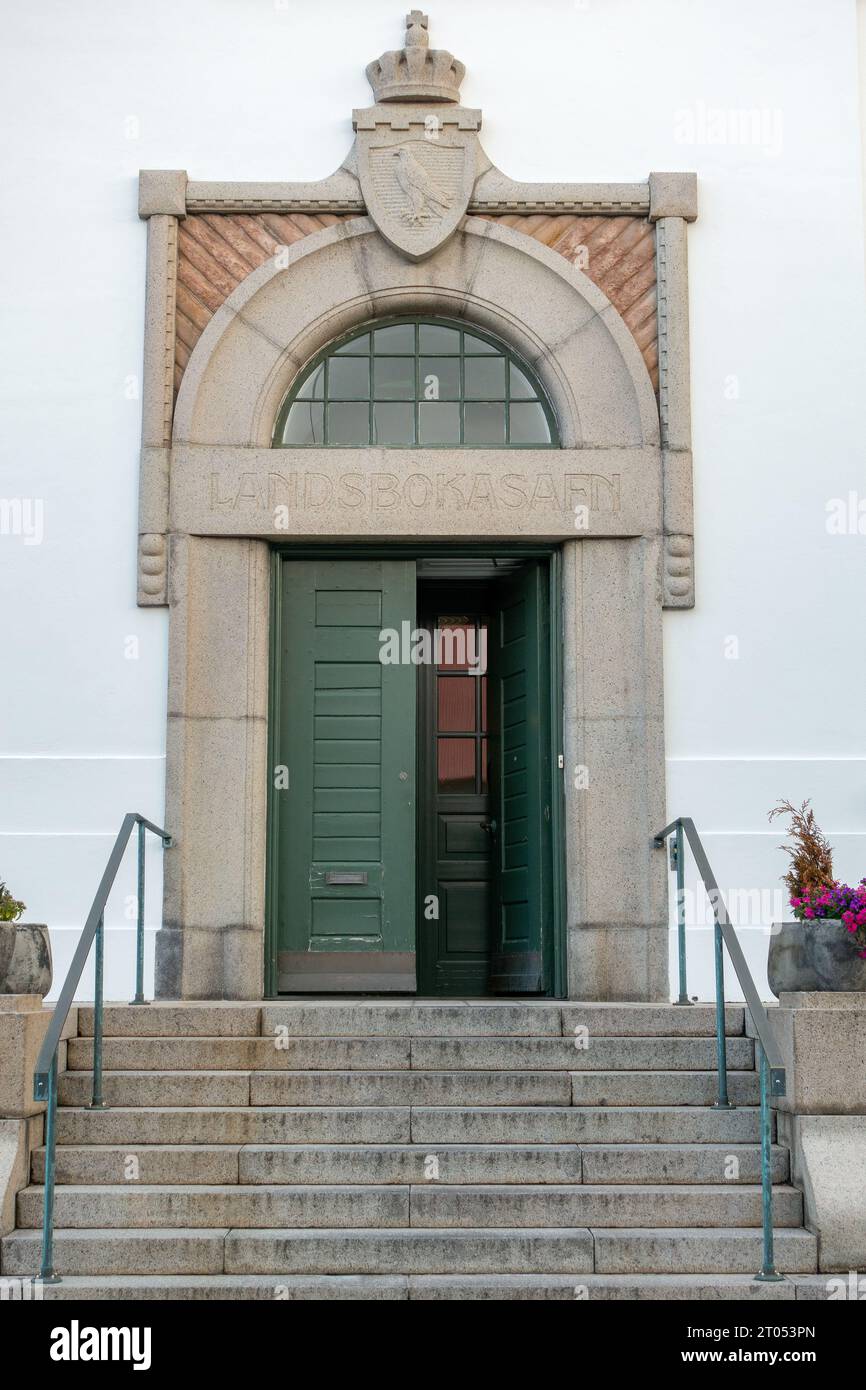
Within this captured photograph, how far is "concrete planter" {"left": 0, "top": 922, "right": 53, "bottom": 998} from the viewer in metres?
7.48

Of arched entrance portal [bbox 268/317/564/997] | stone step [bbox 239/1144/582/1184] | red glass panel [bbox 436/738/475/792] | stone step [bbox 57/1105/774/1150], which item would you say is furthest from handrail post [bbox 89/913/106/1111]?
red glass panel [bbox 436/738/475/792]

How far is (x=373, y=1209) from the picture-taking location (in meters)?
6.89

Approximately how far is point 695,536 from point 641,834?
1.77 m

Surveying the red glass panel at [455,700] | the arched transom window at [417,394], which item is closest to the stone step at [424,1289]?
the arched transom window at [417,394]

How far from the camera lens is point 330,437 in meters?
9.98

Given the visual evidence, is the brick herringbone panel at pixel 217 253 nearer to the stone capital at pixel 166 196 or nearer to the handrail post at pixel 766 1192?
the stone capital at pixel 166 196

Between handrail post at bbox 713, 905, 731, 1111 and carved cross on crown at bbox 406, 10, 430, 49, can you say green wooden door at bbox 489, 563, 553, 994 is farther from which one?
carved cross on crown at bbox 406, 10, 430, 49

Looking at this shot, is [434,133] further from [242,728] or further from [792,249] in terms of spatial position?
[242,728]

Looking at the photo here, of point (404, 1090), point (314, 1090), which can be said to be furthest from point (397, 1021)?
point (314, 1090)

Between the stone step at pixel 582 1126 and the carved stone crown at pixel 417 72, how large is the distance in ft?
19.5

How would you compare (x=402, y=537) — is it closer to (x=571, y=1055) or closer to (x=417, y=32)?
(x=417, y=32)

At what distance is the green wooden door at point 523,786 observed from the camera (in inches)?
391

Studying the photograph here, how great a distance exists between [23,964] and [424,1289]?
2.37 m

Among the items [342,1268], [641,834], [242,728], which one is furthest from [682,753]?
[342,1268]
